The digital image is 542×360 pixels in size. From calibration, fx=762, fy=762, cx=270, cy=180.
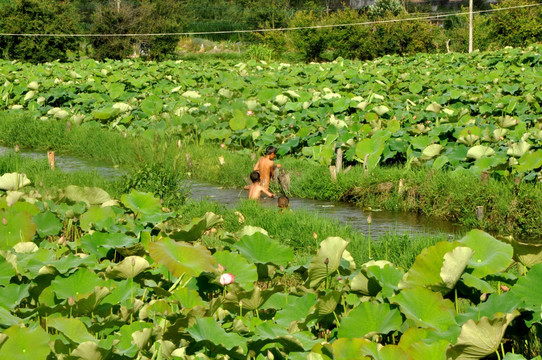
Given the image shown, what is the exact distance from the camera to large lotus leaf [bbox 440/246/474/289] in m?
2.64

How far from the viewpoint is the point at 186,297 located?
2918 mm

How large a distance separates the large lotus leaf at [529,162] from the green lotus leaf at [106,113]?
6.98 m

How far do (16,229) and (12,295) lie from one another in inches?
40.4

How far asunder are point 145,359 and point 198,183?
22.6 feet

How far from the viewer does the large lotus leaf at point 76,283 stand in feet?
9.68

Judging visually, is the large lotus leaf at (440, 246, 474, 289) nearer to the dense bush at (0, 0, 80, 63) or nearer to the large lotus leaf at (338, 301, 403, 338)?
the large lotus leaf at (338, 301, 403, 338)

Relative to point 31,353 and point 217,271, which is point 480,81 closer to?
point 217,271

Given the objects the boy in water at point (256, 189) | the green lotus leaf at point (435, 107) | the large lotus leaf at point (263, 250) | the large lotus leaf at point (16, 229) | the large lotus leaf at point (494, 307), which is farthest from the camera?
the green lotus leaf at point (435, 107)

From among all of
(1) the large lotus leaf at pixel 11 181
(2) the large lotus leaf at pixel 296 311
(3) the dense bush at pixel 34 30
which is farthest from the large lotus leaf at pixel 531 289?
(3) the dense bush at pixel 34 30

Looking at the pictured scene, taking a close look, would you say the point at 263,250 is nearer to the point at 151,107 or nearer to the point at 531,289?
the point at 531,289

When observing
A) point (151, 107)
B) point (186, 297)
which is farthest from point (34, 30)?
point (186, 297)

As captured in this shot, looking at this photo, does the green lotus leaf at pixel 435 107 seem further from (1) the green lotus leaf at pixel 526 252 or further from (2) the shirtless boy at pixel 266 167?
(1) the green lotus leaf at pixel 526 252

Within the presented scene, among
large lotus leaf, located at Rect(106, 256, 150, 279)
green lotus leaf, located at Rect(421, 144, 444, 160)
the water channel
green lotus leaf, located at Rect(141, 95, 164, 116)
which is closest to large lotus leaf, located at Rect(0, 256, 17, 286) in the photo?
large lotus leaf, located at Rect(106, 256, 150, 279)

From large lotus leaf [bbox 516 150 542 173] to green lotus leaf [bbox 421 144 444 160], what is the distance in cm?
121
